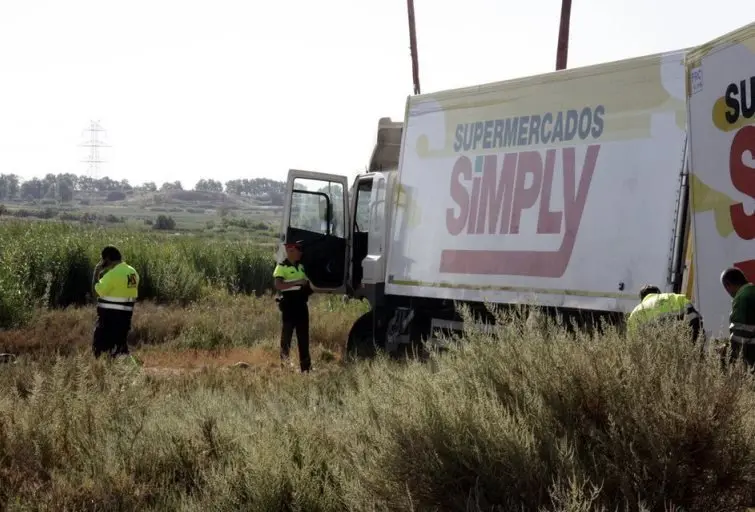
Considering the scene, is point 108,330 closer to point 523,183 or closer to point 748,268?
point 523,183

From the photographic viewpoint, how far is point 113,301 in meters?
12.5

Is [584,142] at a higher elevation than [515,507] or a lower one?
higher

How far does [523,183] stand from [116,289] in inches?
209

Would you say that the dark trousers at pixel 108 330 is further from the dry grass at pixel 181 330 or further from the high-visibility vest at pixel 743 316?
the high-visibility vest at pixel 743 316

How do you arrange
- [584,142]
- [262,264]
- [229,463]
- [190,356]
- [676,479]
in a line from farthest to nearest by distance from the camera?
1. [262,264]
2. [190,356]
3. [584,142]
4. [229,463]
5. [676,479]

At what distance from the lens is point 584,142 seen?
33.7ft

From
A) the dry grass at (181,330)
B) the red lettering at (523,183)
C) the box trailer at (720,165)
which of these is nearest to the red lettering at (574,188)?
the red lettering at (523,183)

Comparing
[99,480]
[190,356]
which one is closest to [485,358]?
[99,480]

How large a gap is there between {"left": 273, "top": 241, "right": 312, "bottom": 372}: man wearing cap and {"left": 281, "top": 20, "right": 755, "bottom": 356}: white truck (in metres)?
0.53

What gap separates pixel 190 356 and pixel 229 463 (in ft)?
32.2

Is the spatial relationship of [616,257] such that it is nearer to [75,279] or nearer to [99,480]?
[99,480]

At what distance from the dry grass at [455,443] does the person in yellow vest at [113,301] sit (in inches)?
183

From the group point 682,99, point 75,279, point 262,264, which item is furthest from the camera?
point 262,264

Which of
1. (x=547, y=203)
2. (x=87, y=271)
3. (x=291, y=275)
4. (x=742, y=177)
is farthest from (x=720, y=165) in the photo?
(x=87, y=271)
